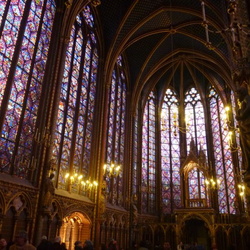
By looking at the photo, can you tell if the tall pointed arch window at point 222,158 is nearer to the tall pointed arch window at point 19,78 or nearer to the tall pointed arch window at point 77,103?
the tall pointed arch window at point 77,103

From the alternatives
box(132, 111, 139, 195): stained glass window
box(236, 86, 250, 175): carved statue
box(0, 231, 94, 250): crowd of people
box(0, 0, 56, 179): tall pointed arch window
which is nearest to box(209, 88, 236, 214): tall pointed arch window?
box(132, 111, 139, 195): stained glass window

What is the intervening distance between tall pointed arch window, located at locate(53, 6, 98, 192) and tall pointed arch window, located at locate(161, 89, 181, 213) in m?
8.39

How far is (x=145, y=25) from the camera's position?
2169 centimetres

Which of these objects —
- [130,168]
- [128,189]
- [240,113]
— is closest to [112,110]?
[130,168]

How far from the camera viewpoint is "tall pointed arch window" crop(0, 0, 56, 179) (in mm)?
11461

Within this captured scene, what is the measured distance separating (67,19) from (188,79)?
51.2 ft

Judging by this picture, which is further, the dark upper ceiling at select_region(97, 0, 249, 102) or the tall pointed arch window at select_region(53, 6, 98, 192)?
the dark upper ceiling at select_region(97, 0, 249, 102)

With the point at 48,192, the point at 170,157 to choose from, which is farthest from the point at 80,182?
the point at 170,157

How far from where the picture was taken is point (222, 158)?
24.4 meters

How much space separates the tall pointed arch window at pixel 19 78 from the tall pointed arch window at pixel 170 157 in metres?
13.0

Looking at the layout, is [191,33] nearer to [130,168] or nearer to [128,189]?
[130,168]

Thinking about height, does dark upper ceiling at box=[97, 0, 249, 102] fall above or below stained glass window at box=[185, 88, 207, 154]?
above

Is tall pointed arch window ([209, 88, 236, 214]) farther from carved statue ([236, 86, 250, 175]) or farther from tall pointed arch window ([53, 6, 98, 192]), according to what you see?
carved statue ([236, 86, 250, 175])

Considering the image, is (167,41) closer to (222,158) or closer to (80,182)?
(222,158)
